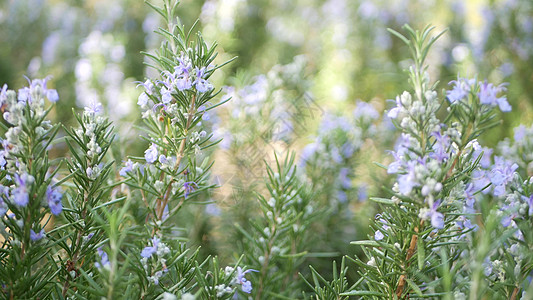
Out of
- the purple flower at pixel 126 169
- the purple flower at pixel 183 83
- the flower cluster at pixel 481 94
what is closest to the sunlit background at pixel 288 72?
the purple flower at pixel 126 169

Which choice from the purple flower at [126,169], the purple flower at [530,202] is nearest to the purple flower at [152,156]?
the purple flower at [126,169]

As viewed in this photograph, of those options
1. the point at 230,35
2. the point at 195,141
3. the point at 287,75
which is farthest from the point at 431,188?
the point at 230,35

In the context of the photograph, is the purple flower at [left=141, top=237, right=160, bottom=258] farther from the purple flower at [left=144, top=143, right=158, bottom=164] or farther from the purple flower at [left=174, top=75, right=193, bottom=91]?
the purple flower at [left=174, top=75, right=193, bottom=91]

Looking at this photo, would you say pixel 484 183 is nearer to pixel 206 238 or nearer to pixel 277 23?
pixel 206 238

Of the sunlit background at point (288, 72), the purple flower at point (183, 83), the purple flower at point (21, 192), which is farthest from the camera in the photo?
the sunlit background at point (288, 72)

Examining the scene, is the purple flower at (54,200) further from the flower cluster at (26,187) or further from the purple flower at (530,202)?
the purple flower at (530,202)

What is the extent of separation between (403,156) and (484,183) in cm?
18

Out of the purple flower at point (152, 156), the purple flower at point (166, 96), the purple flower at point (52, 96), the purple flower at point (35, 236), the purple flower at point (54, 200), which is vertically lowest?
the purple flower at point (35, 236)

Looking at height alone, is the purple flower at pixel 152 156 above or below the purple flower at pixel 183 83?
below

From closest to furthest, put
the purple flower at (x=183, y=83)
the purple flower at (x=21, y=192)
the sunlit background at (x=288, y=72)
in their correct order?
the purple flower at (x=21, y=192)
the purple flower at (x=183, y=83)
the sunlit background at (x=288, y=72)

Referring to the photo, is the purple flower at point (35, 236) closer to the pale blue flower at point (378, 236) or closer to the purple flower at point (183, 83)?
the purple flower at point (183, 83)

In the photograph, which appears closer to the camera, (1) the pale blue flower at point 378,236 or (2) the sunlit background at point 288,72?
(1) the pale blue flower at point 378,236

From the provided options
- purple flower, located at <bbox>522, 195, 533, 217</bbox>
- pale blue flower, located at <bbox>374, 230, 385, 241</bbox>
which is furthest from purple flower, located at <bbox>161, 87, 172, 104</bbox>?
purple flower, located at <bbox>522, 195, 533, 217</bbox>

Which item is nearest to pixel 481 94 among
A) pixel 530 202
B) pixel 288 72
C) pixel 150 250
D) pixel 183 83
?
pixel 530 202
